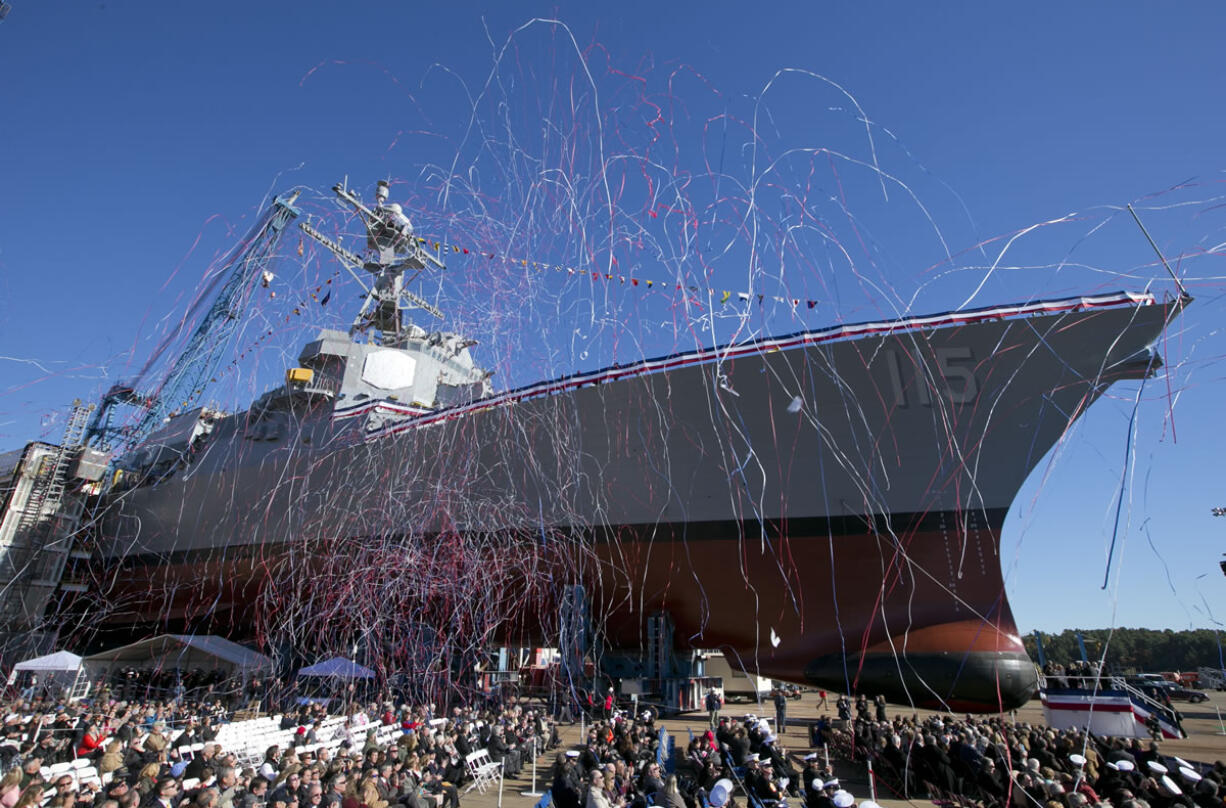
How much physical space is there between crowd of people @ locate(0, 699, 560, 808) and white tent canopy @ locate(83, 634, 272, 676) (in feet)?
11.1

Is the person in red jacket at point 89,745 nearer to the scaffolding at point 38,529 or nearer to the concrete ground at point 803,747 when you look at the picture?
the concrete ground at point 803,747

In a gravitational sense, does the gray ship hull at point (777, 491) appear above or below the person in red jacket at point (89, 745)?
above

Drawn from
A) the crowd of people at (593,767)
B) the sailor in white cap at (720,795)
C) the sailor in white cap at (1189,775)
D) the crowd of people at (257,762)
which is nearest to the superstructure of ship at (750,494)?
the crowd of people at (593,767)

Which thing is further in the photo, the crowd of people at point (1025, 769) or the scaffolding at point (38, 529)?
the scaffolding at point (38, 529)

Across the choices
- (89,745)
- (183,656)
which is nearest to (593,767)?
(89,745)

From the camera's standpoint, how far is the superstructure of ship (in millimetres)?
10328

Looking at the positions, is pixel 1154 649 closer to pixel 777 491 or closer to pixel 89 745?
pixel 777 491

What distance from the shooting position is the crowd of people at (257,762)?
4.06m

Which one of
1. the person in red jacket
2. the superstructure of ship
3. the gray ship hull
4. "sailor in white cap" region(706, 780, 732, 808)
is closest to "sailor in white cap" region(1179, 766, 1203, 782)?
the superstructure of ship

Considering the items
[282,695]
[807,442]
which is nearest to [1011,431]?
[807,442]

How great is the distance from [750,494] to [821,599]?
2.17m

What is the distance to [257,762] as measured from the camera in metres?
6.98

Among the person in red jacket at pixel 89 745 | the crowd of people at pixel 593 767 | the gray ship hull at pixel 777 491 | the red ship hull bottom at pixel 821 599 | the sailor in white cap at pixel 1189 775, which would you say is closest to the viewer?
the crowd of people at pixel 593 767

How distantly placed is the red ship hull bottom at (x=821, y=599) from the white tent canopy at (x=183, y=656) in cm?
141
